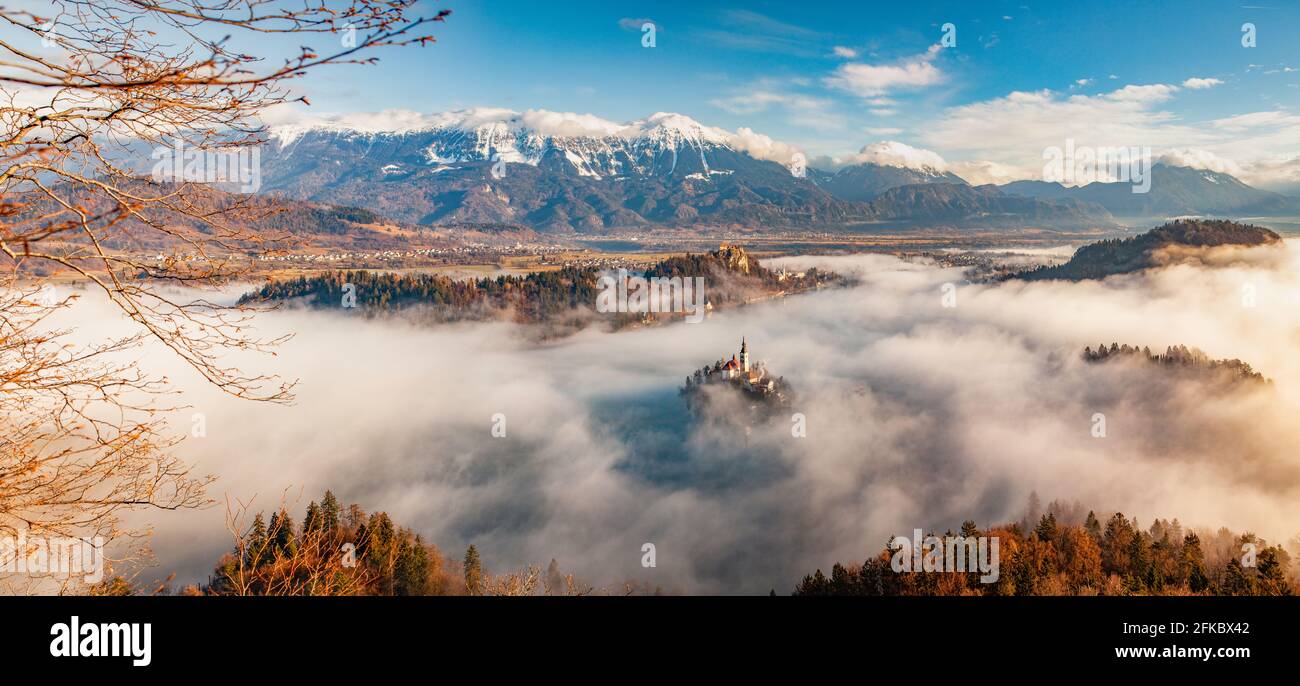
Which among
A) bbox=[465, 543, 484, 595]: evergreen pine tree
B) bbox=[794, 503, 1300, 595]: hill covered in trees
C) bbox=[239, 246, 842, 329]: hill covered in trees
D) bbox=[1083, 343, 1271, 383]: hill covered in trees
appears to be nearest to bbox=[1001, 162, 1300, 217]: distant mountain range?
bbox=[1083, 343, 1271, 383]: hill covered in trees

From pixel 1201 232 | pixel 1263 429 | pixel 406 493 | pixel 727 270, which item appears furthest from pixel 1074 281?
pixel 406 493

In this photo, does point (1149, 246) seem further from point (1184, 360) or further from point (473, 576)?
point (473, 576)

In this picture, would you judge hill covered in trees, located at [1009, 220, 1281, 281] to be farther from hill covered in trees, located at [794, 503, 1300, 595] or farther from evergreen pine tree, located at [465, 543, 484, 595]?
evergreen pine tree, located at [465, 543, 484, 595]

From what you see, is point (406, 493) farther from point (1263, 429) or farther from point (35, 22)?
point (1263, 429)

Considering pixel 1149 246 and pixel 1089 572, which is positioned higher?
pixel 1149 246

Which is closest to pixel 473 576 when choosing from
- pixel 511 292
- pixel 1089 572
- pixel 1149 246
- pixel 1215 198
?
pixel 1089 572

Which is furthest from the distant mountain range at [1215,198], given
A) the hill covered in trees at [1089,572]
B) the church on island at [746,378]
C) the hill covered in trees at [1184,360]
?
the hill covered in trees at [1089,572]
